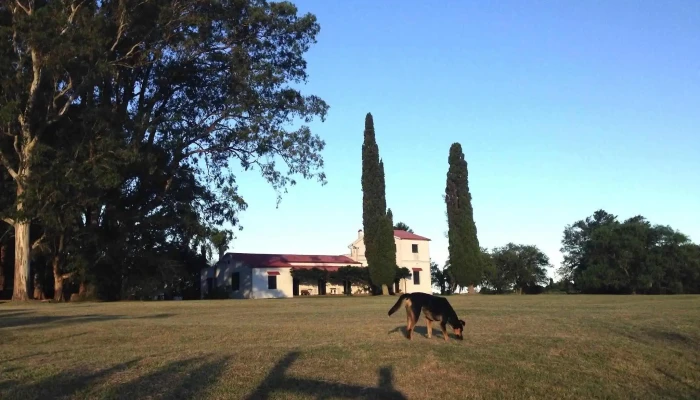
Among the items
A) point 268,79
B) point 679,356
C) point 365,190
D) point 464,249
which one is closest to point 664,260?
point 464,249

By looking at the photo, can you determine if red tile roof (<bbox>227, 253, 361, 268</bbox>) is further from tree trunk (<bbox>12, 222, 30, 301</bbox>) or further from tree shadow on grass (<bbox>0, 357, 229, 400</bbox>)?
tree shadow on grass (<bbox>0, 357, 229, 400</bbox>)

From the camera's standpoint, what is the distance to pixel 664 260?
Result: 68.8 metres

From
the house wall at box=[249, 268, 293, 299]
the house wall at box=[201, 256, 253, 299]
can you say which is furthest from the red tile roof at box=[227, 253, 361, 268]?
the house wall at box=[201, 256, 253, 299]

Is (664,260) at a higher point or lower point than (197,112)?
lower

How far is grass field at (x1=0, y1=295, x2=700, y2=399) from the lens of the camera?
931cm

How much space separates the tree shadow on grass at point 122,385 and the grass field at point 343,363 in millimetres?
16

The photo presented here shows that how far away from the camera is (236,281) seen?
237 ft

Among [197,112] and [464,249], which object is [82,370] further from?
[464,249]

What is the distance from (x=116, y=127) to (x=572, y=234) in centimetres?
9404

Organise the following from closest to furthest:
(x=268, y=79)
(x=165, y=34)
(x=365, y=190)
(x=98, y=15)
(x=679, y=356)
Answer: (x=679, y=356) → (x=98, y=15) → (x=165, y=34) → (x=268, y=79) → (x=365, y=190)

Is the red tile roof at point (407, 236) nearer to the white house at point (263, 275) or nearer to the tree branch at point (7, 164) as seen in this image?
the white house at point (263, 275)

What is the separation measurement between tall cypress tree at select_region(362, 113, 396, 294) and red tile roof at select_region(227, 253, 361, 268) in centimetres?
1180

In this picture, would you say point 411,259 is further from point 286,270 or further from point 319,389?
point 319,389

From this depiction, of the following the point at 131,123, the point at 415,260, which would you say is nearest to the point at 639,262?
the point at 415,260
